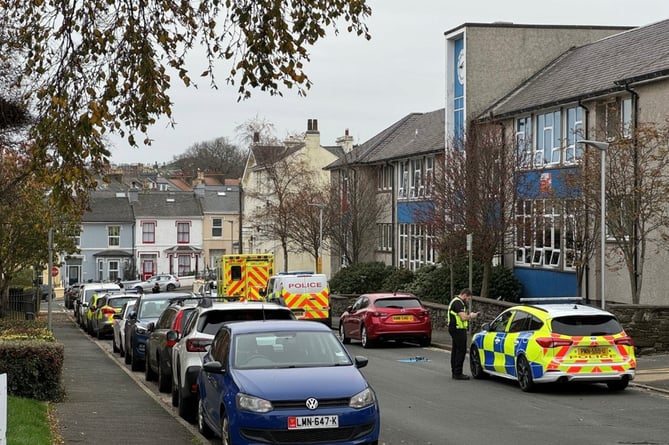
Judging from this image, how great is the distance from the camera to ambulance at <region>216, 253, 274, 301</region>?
42.9 meters

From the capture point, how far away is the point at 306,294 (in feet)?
118

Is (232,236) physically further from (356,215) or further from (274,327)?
(274,327)

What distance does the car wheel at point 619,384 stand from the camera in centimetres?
1764

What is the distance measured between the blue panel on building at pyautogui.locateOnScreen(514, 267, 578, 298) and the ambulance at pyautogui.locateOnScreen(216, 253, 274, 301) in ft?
31.8

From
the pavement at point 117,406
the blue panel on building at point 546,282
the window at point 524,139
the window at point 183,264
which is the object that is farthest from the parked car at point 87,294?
the window at point 183,264

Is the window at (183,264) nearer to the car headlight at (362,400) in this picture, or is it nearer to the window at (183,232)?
the window at (183,232)

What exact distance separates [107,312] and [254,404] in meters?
27.8

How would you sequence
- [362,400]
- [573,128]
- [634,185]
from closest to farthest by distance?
[362,400] → [634,185] → [573,128]

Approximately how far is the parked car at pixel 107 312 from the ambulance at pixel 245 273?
5317 millimetres

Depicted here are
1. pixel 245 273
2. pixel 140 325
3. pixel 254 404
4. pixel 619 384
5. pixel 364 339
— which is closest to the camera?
pixel 254 404

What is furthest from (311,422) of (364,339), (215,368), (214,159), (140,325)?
(214,159)

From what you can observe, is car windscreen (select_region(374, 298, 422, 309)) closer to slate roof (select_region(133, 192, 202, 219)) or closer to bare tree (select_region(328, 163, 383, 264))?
bare tree (select_region(328, 163, 383, 264))

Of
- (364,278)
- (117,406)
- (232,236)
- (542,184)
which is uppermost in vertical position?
(542,184)

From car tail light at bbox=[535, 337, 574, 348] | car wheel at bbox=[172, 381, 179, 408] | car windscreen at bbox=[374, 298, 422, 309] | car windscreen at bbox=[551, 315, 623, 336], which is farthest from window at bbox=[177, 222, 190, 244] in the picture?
car tail light at bbox=[535, 337, 574, 348]
